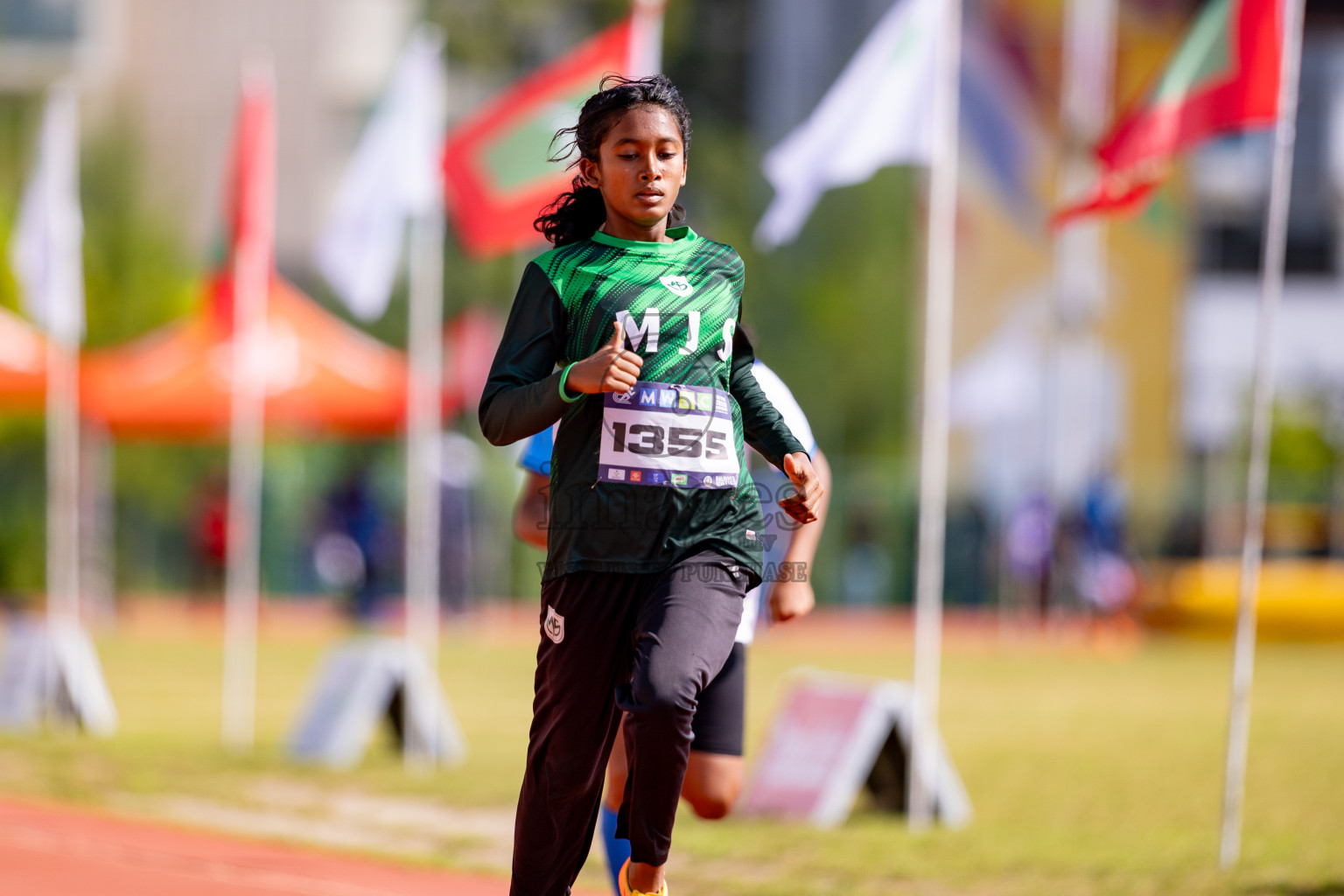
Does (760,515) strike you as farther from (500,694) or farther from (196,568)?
(196,568)

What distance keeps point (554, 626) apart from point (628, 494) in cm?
37

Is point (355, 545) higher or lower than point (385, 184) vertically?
lower

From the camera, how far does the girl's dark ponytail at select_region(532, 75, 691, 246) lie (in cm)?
441

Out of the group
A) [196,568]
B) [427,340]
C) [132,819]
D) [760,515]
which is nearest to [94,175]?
[196,568]

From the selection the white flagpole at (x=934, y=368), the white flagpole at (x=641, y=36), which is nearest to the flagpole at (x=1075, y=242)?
the white flagpole at (x=641, y=36)

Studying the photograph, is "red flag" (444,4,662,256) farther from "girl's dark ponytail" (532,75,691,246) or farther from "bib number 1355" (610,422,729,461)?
"bib number 1355" (610,422,729,461)

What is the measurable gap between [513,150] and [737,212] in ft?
104

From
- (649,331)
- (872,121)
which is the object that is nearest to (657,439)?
(649,331)

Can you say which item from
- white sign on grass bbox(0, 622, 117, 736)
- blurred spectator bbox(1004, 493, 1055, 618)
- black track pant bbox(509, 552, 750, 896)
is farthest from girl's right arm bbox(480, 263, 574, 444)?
blurred spectator bbox(1004, 493, 1055, 618)

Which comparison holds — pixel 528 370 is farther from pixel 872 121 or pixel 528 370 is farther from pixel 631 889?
pixel 872 121

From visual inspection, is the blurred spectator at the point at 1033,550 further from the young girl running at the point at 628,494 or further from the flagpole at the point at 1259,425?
the young girl running at the point at 628,494

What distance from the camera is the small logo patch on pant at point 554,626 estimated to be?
4.29 m

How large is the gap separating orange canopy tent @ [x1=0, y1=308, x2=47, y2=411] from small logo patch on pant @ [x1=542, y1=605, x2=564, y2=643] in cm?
1700

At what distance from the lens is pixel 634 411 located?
169 inches
